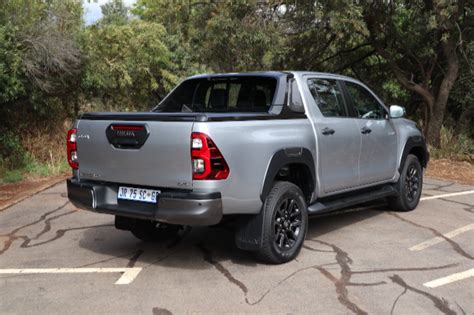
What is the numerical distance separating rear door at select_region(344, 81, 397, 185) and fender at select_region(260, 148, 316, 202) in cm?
125

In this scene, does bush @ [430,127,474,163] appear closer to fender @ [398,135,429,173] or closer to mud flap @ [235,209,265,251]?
fender @ [398,135,429,173]

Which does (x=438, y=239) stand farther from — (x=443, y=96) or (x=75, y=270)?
(x=443, y=96)

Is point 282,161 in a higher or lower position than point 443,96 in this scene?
lower

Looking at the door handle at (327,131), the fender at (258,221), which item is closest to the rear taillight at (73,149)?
the fender at (258,221)

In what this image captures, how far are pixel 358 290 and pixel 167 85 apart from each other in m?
17.3

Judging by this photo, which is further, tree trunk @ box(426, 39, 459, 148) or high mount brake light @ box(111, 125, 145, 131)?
tree trunk @ box(426, 39, 459, 148)

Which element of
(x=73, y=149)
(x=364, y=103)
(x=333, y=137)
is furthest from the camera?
(x=364, y=103)

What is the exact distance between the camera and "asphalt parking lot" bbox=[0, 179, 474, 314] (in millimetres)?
4258

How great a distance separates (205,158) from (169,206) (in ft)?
1.73

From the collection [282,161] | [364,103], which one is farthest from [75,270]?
[364,103]

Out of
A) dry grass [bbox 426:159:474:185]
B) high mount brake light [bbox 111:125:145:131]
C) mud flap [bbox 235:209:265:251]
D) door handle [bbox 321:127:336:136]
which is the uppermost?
high mount brake light [bbox 111:125:145:131]

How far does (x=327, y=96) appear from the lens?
20.4 ft

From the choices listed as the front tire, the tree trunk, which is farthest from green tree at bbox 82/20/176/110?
the front tire

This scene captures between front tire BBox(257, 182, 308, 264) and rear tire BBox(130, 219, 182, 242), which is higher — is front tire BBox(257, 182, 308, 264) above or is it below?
above
